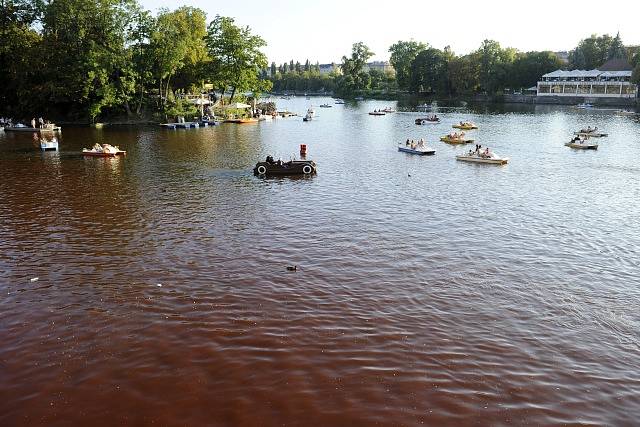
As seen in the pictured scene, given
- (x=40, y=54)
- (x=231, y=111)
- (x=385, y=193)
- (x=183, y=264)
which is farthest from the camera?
(x=231, y=111)

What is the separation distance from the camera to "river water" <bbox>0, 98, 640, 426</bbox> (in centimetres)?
1291

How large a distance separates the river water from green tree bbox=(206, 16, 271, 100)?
66.8 meters

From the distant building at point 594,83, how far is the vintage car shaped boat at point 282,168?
14330 cm

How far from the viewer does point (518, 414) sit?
40.9ft

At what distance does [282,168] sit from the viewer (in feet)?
141

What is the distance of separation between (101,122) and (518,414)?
294ft

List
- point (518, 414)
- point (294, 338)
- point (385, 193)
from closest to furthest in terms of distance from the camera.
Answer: point (518, 414) → point (294, 338) → point (385, 193)

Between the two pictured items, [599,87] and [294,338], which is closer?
[294,338]

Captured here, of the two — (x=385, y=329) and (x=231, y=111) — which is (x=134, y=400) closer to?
(x=385, y=329)

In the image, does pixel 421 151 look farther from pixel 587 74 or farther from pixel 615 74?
pixel 587 74

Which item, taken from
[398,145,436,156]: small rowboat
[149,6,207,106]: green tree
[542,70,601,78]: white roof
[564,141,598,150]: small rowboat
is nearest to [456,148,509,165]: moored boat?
[398,145,436,156]: small rowboat

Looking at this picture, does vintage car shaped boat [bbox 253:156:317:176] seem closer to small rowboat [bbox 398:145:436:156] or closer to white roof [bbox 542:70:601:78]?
small rowboat [bbox 398:145:436:156]

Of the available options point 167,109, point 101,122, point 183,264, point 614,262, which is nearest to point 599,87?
point 167,109

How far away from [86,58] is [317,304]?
75.8 m
